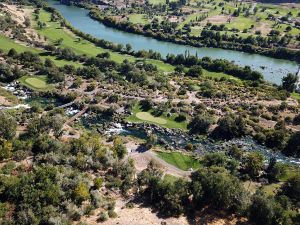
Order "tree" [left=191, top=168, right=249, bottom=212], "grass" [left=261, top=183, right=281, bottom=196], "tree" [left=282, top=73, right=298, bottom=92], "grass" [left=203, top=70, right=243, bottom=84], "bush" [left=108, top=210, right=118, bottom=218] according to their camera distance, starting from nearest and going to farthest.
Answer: "bush" [left=108, top=210, right=118, bottom=218], "tree" [left=191, top=168, right=249, bottom=212], "grass" [left=261, top=183, right=281, bottom=196], "tree" [left=282, top=73, right=298, bottom=92], "grass" [left=203, top=70, right=243, bottom=84]

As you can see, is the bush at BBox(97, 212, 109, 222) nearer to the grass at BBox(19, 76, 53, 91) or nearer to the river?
the grass at BBox(19, 76, 53, 91)

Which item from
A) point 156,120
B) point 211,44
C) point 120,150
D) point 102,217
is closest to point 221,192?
point 102,217

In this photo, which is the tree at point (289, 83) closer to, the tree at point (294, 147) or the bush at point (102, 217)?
the tree at point (294, 147)

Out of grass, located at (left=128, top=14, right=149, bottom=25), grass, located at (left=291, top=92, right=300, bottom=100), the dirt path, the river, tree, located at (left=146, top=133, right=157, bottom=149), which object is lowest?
the dirt path

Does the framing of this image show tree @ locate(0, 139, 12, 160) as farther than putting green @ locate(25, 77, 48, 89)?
No

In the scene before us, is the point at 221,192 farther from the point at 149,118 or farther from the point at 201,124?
the point at 149,118

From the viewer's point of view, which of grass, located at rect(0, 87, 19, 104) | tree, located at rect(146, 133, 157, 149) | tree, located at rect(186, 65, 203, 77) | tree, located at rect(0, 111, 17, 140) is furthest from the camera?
tree, located at rect(186, 65, 203, 77)

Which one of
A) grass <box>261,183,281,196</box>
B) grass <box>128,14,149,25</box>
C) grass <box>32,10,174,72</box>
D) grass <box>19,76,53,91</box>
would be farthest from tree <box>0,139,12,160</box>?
grass <box>128,14,149,25</box>
